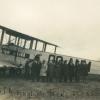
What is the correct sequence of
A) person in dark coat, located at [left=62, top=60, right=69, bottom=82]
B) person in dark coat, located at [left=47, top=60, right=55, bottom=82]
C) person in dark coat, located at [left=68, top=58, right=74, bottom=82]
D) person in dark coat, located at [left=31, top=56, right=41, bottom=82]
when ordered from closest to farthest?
person in dark coat, located at [left=31, top=56, right=41, bottom=82], person in dark coat, located at [left=47, top=60, right=55, bottom=82], person in dark coat, located at [left=62, top=60, right=69, bottom=82], person in dark coat, located at [left=68, top=58, right=74, bottom=82]

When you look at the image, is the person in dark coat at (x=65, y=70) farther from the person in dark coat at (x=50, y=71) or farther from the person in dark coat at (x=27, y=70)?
the person in dark coat at (x=27, y=70)

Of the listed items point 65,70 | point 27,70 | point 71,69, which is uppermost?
point 71,69

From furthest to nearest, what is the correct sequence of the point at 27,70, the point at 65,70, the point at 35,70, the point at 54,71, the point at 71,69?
the point at 71,69 < the point at 65,70 < the point at 54,71 < the point at 27,70 < the point at 35,70

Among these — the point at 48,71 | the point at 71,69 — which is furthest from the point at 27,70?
the point at 71,69

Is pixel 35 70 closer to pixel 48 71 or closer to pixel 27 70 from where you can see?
pixel 27 70

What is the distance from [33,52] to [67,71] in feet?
54.0

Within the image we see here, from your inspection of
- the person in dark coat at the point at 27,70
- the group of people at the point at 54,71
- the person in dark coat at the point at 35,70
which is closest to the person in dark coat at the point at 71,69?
the group of people at the point at 54,71

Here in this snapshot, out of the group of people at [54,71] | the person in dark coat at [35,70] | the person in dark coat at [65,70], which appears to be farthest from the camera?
the person in dark coat at [65,70]

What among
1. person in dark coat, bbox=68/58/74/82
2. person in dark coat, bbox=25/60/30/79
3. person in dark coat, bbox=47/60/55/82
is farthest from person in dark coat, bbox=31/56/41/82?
person in dark coat, bbox=68/58/74/82

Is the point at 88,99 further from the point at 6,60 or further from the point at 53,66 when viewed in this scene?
the point at 6,60

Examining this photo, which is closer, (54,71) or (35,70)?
(35,70)

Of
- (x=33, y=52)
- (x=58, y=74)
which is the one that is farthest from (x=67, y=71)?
(x=33, y=52)

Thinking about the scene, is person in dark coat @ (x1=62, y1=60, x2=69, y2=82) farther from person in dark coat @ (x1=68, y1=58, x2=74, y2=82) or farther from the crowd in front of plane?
person in dark coat @ (x1=68, y1=58, x2=74, y2=82)

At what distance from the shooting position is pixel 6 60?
29969 mm
